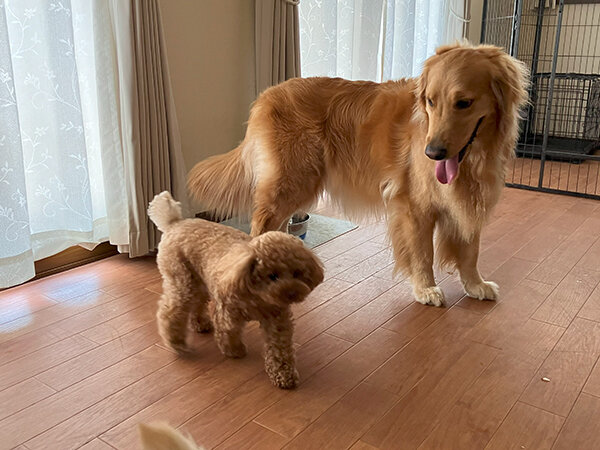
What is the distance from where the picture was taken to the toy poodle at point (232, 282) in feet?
4.68

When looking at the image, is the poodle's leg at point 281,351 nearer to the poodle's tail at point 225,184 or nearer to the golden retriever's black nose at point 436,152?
the golden retriever's black nose at point 436,152

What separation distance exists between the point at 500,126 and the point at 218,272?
1111mm

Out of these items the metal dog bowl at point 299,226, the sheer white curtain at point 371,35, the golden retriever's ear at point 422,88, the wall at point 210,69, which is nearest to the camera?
the golden retriever's ear at point 422,88

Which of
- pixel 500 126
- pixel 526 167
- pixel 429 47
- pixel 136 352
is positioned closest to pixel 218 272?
pixel 136 352

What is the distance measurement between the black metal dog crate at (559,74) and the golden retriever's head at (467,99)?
2809mm

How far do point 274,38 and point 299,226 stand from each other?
3.26ft

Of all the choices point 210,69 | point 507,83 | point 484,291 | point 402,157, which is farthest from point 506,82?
point 210,69

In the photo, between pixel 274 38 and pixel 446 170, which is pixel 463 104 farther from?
pixel 274 38

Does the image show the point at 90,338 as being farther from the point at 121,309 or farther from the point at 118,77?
the point at 118,77

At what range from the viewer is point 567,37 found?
5414 mm

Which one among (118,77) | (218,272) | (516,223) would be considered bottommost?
(516,223)

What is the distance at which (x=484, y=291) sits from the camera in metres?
2.16

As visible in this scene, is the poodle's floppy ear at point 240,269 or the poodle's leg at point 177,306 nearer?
the poodle's floppy ear at point 240,269

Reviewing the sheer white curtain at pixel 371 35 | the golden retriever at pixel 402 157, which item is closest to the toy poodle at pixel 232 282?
the golden retriever at pixel 402 157
